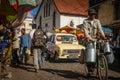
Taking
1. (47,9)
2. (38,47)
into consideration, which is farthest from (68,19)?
(38,47)

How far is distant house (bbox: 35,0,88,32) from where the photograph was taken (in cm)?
4797

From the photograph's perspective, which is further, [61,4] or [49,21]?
[49,21]

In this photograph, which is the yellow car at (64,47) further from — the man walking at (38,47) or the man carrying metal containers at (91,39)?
the man carrying metal containers at (91,39)

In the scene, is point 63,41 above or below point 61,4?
below

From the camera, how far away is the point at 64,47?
16641mm

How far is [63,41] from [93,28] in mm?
8538

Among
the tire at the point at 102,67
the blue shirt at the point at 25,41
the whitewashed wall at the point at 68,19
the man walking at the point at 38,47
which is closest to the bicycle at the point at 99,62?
the tire at the point at 102,67

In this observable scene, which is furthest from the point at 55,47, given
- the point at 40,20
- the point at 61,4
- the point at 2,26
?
the point at 40,20

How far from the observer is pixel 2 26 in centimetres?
740

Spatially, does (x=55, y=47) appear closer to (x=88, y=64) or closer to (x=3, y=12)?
(x=88, y=64)

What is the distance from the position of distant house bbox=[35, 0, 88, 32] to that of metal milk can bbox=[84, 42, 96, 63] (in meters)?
36.2

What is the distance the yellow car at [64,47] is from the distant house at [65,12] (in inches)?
1058

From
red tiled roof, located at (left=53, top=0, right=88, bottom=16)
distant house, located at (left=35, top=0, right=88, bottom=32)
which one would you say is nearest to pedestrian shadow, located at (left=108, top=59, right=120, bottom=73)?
distant house, located at (left=35, top=0, right=88, bottom=32)

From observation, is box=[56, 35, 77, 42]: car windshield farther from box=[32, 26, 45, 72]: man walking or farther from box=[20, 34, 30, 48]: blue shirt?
box=[32, 26, 45, 72]: man walking
